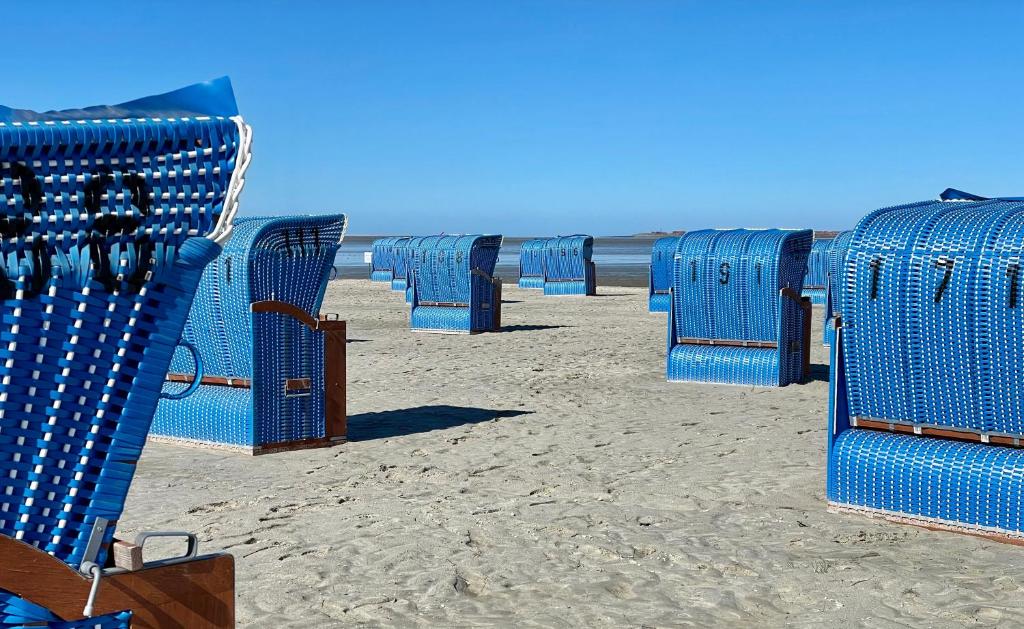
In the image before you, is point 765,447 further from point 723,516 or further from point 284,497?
point 284,497

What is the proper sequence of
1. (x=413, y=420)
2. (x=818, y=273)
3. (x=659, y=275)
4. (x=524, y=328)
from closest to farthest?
(x=413, y=420)
(x=524, y=328)
(x=659, y=275)
(x=818, y=273)

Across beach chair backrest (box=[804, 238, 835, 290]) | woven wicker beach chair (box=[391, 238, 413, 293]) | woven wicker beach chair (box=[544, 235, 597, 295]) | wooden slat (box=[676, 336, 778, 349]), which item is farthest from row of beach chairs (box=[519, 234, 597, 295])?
wooden slat (box=[676, 336, 778, 349])

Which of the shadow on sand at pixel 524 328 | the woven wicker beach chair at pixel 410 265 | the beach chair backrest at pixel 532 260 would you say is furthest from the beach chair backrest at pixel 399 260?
the shadow on sand at pixel 524 328

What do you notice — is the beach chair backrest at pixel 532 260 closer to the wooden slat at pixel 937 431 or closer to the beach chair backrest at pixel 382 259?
the beach chair backrest at pixel 382 259

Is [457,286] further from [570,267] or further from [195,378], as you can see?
[195,378]

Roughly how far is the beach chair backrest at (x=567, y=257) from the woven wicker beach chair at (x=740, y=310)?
18.2 m

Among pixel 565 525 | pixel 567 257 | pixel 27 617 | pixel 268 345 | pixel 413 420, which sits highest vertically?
pixel 27 617

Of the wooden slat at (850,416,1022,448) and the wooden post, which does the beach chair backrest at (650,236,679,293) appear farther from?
the wooden slat at (850,416,1022,448)

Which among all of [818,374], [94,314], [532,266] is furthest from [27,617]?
[532,266]

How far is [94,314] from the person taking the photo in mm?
2047

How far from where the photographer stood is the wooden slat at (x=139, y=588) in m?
1.94

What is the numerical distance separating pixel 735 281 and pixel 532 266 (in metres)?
22.7

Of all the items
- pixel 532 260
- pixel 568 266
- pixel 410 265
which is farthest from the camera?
pixel 532 260

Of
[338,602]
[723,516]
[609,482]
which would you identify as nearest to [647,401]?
[609,482]
